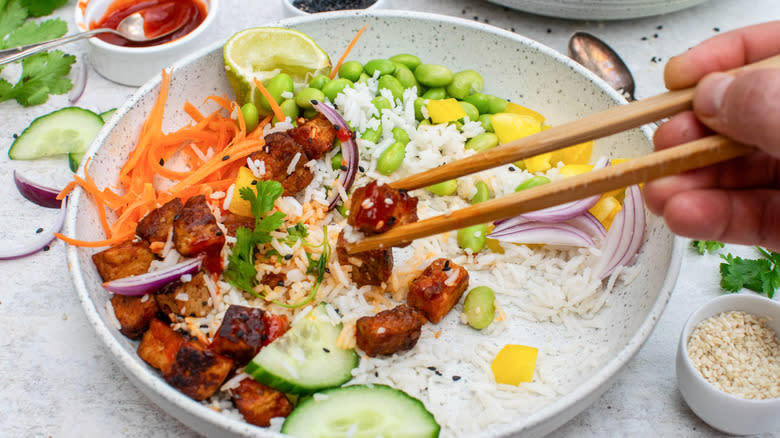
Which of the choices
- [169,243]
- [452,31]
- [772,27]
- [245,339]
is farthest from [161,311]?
[772,27]

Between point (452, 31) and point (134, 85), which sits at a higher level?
point (452, 31)

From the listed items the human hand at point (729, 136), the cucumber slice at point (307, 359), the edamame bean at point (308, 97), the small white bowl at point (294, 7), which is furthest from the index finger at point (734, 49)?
the small white bowl at point (294, 7)

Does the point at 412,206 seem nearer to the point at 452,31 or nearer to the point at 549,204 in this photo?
the point at 549,204

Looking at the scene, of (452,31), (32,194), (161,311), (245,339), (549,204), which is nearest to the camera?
(549,204)

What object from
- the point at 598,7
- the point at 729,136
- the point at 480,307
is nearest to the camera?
the point at 729,136

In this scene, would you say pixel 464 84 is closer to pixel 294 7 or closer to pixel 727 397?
pixel 294 7

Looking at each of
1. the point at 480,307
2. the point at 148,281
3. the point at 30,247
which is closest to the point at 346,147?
the point at 480,307

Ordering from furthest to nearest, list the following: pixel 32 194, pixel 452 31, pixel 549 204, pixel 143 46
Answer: pixel 143 46
pixel 452 31
pixel 32 194
pixel 549 204
